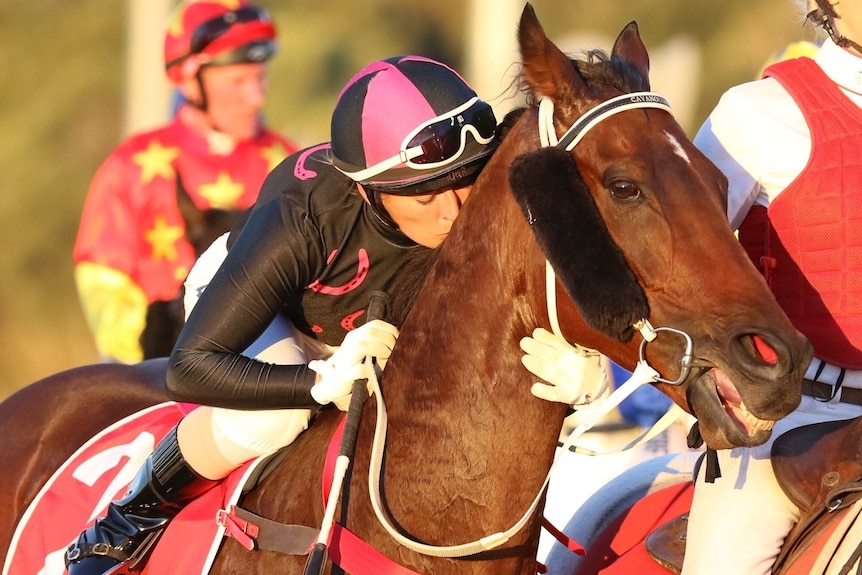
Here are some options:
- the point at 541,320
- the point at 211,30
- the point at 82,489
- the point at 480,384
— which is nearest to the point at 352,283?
Result: the point at 480,384

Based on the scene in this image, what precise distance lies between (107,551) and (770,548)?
186 cm

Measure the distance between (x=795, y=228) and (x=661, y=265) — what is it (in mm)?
559

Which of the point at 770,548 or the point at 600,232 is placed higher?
the point at 600,232

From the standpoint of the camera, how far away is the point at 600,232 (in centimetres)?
284

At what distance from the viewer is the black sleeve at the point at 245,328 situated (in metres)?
3.41

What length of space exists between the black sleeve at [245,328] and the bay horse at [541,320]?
24cm

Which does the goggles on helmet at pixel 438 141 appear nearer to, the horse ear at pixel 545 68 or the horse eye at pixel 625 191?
the horse ear at pixel 545 68

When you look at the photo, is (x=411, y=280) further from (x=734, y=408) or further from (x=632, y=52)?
(x=734, y=408)

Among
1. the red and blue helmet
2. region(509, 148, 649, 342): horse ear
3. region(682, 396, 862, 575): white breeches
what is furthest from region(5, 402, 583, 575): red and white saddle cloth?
the red and blue helmet

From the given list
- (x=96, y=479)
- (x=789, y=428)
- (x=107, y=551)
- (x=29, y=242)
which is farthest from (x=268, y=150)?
(x=29, y=242)

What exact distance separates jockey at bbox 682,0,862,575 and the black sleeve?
1083 mm

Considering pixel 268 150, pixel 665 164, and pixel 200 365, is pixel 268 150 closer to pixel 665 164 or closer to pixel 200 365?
pixel 200 365

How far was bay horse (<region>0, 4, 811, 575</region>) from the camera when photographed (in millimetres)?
2783

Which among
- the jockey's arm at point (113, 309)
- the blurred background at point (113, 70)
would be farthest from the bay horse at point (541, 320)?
the blurred background at point (113, 70)
